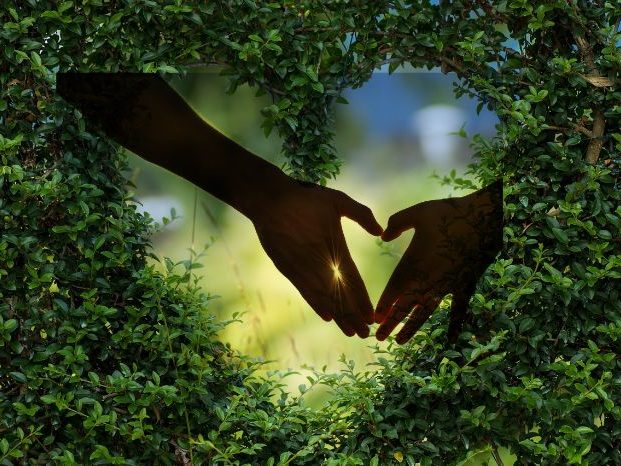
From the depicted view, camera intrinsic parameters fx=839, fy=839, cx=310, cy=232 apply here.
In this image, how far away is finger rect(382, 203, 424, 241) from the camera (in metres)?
3.35

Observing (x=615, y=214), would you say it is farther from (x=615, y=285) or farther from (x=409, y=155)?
(x=409, y=155)

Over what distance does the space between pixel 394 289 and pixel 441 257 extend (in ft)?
0.75

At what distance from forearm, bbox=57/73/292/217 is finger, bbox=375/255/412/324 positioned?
58cm

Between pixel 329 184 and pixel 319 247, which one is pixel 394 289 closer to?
pixel 319 247

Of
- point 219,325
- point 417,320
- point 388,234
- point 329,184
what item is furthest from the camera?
point 329,184

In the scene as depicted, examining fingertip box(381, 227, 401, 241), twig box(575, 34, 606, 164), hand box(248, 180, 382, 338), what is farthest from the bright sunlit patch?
twig box(575, 34, 606, 164)

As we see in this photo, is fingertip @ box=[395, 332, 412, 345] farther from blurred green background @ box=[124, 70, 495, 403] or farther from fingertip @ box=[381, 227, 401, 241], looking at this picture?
fingertip @ box=[381, 227, 401, 241]

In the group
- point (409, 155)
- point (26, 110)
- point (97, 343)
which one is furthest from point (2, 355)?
point (409, 155)

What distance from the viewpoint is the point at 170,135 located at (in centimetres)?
326

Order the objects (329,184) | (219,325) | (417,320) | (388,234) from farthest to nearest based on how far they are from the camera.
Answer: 1. (329,184)
2. (388,234)
3. (417,320)
4. (219,325)

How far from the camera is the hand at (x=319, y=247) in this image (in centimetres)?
329

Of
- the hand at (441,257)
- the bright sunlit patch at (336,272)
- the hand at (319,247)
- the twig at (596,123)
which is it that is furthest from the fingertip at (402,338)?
the twig at (596,123)

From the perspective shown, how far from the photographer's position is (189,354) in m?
3.09

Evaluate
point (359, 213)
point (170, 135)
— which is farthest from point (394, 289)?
point (170, 135)
